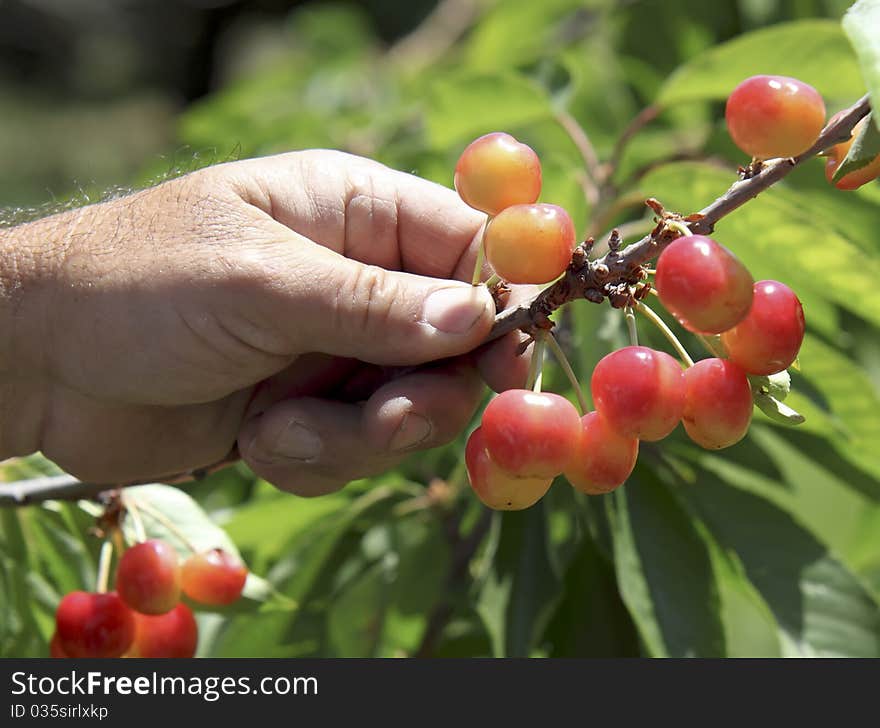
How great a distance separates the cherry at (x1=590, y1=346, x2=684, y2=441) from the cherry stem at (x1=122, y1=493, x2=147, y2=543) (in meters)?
0.91

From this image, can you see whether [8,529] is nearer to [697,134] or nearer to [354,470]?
[354,470]

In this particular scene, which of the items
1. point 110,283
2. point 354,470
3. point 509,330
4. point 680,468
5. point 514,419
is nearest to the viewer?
point 514,419

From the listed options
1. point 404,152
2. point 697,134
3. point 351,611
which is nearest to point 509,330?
point 351,611

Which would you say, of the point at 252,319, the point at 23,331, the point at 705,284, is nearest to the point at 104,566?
the point at 23,331

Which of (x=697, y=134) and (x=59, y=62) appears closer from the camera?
(x=697, y=134)

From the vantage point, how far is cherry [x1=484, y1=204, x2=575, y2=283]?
1.20 meters

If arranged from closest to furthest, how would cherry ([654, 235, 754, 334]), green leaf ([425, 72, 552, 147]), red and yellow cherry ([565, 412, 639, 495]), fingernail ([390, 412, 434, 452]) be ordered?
cherry ([654, 235, 754, 334]), red and yellow cherry ([565, 412, 639, 495]), fingernail ([390, 412, 434, 452]), green leaf ([425, 72, 552, 147])

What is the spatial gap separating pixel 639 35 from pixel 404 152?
0.76m

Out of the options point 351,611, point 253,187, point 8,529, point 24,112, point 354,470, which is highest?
point 253,187

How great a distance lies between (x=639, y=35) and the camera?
9.38 ft

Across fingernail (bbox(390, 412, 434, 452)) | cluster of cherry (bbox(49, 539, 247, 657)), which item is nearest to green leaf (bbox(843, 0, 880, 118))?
fingernail (bbox(390, 412, 434, 452))

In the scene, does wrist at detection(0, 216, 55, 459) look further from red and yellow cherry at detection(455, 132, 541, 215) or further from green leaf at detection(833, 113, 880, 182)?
green leaf at detection(833, 113, 880, 182)

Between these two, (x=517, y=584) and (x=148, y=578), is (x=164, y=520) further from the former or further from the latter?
(x=517, y=584)

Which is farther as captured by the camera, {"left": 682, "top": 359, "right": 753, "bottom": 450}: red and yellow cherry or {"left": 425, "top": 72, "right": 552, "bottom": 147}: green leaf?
{"left": 425, "top": 72, "right": 552, "bottom": 147}: green leaf
